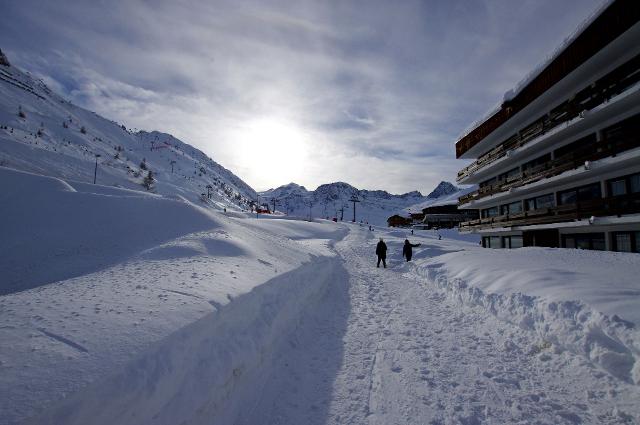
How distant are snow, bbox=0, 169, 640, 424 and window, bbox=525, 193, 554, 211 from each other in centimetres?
1197

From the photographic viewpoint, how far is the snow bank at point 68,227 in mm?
8336

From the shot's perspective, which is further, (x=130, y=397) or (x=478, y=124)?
(x=478, y=124)

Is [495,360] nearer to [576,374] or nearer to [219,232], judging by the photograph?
[576,374]

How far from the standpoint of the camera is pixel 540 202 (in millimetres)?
22281

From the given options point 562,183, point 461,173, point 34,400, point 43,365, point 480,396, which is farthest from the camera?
point 461,173

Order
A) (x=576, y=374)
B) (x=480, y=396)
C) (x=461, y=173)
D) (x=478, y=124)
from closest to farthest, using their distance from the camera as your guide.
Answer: (x=480, y=396), (x=576, y=374), (x=478, y=124), (x=461, y=173)

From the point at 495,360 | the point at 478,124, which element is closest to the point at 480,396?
the point at 495,360

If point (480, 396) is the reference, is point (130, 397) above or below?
above

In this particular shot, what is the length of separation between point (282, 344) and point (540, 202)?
76.0ft

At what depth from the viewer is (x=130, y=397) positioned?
333 centimetres

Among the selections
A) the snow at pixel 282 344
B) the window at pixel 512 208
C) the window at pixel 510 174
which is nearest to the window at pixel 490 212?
the window at pixel 512 208

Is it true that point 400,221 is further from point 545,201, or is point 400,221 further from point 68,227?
point 68,227

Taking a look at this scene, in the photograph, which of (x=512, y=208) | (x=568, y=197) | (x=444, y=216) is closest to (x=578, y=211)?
(x=568, y=197)

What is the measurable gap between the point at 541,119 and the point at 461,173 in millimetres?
11928
